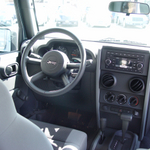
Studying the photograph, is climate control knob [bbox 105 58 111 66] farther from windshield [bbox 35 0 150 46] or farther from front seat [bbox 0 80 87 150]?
front seat [bbox 0 80 87 150]

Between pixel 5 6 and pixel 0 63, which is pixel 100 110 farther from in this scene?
pixel 5 6

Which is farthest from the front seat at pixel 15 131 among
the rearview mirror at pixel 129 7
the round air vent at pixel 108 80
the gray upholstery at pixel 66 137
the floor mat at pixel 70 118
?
the floor mat at pixel 70 118

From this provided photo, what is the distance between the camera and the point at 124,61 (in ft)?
5.92

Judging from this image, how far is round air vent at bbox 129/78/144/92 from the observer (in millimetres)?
1778

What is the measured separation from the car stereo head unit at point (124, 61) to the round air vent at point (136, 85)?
10 centimetres

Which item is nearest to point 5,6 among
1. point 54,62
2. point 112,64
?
point 54,62

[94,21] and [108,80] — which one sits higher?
[94,21]

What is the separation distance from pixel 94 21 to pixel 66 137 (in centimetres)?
148

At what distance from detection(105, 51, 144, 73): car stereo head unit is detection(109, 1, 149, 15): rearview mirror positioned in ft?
1.28

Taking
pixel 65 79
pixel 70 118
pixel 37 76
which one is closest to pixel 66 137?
pixel 65 79

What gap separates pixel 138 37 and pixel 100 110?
3.01 feet

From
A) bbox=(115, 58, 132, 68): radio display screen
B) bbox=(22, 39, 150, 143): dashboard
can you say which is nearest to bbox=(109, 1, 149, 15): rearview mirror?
bbox=(22, 39, 150, 143): dashboard

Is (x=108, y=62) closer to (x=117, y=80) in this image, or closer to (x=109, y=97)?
(x=117, y=80)

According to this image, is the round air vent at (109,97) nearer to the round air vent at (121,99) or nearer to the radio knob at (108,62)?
the round air vent at (121,99)
